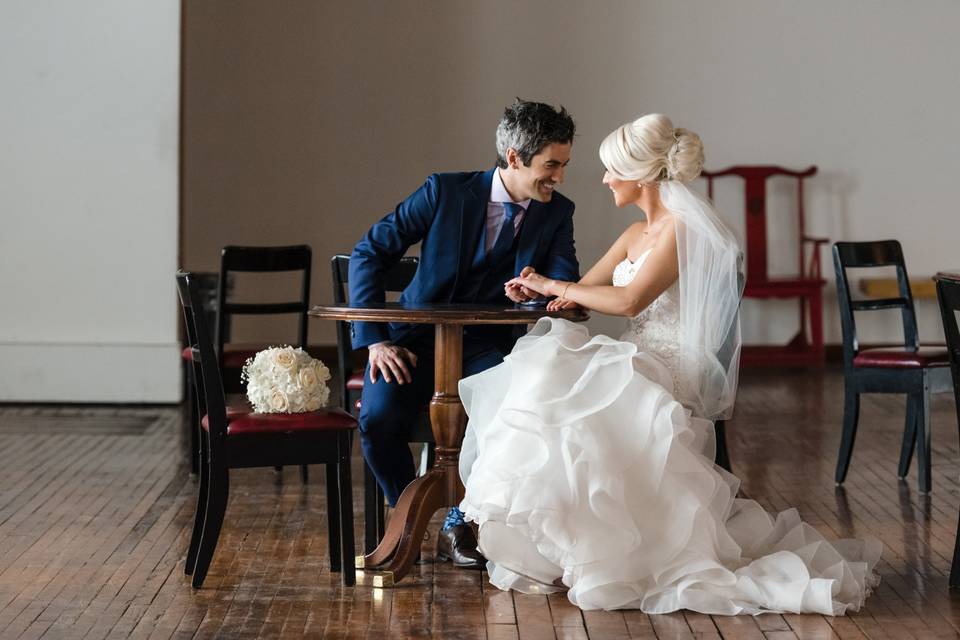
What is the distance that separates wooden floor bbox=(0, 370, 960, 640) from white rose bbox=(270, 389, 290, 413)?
19.7 inches

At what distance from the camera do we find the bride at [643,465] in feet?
10.5

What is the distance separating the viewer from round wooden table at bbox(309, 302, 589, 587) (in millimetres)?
3469

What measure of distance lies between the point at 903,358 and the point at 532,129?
2044 millimetres

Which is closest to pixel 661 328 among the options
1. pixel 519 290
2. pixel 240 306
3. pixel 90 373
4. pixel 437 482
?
pixel 519 290

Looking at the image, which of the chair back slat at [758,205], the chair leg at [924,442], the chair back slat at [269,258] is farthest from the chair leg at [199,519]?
the chair back slat at [758,205]

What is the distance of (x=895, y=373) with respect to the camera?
16.2ft

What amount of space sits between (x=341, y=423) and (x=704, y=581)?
1.05 meters

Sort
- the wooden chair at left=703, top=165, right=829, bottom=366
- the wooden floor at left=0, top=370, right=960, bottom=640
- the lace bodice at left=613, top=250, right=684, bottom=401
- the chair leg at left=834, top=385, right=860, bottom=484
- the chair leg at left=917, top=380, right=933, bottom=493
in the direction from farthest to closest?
the wooden chair at left=703, top=165, right=829, bottom=366 < the chair leg at left=834, top=385, right=860, bottom=484 < the chair leg at left=917, top=380, right=933, bottom=493 < the lace bodice at left=613, top=250, right=684, bottom=401 < the wooden floor at left=0, top=370, right=960, bottom=640

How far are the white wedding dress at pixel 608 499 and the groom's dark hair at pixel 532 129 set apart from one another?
0.61m

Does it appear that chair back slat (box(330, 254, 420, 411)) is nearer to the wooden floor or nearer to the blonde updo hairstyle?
the wooden floor

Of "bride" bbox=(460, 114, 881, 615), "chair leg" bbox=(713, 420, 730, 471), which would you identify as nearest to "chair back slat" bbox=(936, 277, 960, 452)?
"bride" bbox=(460, 114, 881, 615)

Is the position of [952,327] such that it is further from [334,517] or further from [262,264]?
[262,264]

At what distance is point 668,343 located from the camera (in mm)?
3703

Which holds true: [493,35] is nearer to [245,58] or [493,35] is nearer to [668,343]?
[245,58]
